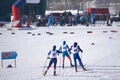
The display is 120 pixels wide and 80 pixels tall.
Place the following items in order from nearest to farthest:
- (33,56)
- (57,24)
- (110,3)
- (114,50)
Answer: (33,56)
(114,50)
(57,24)
(110,3)

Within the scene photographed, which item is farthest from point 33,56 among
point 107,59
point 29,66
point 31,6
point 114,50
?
point 31,6

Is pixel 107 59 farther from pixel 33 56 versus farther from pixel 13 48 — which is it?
pixel 13 48

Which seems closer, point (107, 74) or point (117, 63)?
point (107, 74)

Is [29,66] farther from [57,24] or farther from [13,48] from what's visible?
[57,24]

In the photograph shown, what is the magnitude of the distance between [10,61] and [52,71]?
13.3 feet

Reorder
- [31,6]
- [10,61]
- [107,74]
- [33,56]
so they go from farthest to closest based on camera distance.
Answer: [31,6] < [33,56] < [10,61] < [107,74]

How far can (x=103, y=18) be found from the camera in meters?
61.2

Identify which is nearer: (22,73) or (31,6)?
(22,73)

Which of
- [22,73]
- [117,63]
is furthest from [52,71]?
[117,63]

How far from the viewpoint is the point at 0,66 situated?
710 inches

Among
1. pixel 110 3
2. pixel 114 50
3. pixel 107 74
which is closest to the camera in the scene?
pixel 107 74

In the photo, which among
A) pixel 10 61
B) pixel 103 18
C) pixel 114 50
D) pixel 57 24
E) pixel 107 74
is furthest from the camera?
pixel 103 18

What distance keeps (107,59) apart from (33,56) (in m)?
4.49

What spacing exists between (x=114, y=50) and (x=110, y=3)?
360 feet
